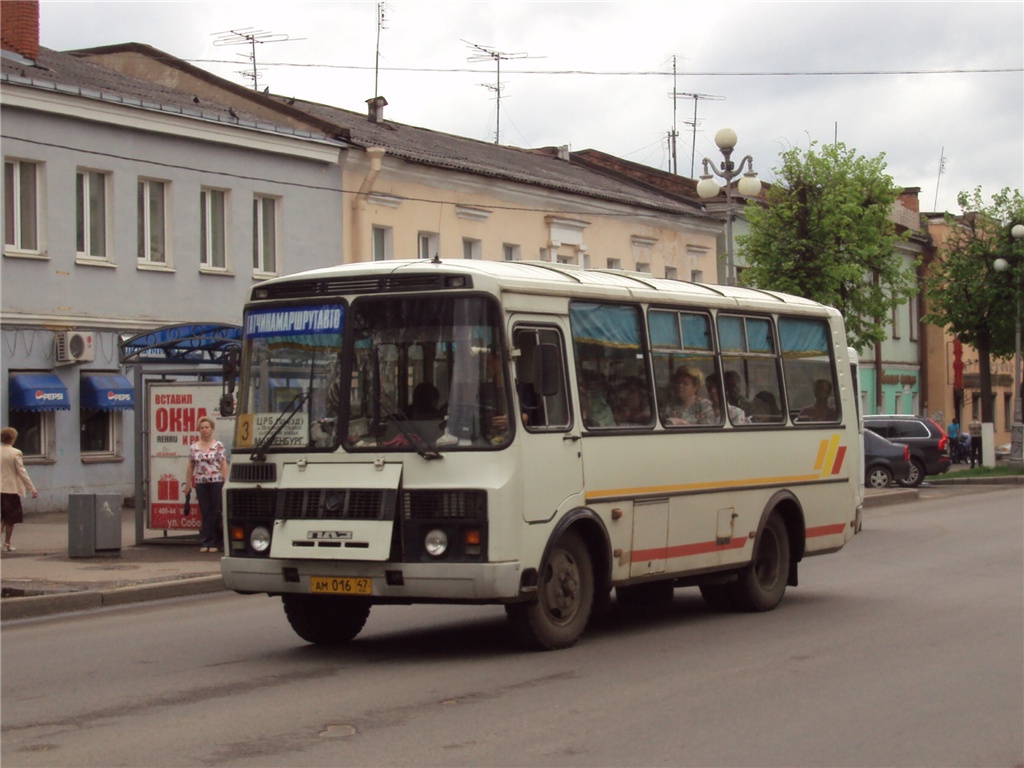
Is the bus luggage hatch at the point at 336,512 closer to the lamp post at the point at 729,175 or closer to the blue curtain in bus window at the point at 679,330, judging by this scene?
the blue curtain in bus window at the point at 679,330

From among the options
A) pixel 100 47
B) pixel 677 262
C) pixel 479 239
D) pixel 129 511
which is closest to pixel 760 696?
pixel 129 511

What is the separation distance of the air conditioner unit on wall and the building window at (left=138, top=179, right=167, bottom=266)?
8.48ft

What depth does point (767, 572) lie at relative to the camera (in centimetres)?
1414

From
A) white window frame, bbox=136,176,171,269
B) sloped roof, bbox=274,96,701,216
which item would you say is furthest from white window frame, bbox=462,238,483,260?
white window frame, bbox=136,176,171,269

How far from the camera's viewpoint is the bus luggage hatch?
415 inches

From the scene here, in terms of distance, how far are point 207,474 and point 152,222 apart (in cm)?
1199

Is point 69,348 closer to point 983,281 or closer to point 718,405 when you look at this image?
point 718,405

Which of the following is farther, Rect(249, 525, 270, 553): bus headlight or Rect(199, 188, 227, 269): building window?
Rect(199, 188, 227, 269): building window

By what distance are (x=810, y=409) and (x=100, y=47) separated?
1101 inches

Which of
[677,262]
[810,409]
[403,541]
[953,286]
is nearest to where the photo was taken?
[403,541]

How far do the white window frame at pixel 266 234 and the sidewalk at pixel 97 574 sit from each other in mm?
10298

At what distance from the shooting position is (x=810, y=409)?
14797 mm

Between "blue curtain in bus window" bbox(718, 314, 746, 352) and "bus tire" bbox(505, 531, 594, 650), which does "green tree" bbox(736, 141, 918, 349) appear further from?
"bus tire" bbox(505, 531, 594, 650)

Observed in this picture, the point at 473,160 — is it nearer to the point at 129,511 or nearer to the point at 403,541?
the point at 129,511
